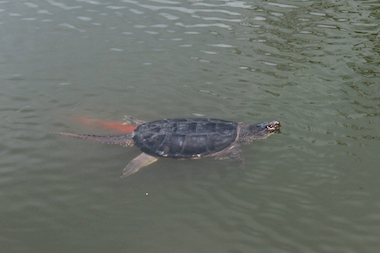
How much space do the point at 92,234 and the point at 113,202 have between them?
65cm

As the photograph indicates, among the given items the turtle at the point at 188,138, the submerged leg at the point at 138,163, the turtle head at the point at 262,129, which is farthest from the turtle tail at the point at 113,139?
the turtle head at the point at 262,129

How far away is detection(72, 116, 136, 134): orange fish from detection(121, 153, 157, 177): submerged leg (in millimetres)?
1163

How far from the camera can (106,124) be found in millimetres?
7027

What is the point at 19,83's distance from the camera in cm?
805

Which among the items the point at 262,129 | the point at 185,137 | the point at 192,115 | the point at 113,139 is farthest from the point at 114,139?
the point at 262,129

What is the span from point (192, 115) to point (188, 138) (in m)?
1.29

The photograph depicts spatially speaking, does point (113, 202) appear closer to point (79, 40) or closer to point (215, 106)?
point (215, 106)

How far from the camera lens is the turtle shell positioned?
5723 mm

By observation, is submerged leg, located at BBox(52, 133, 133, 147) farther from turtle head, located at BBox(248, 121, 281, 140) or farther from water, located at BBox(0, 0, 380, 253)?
turtle head, located at BBox(248, 121, 281, 140)

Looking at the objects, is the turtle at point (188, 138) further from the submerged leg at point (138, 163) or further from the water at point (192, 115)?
the water at point (192, 115)

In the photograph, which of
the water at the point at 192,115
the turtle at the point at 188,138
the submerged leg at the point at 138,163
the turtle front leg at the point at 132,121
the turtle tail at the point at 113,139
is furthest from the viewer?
the turtle front leg at the point at 132,121

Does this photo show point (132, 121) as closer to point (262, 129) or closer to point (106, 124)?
point (106, 124)

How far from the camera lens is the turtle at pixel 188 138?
18.8 ft

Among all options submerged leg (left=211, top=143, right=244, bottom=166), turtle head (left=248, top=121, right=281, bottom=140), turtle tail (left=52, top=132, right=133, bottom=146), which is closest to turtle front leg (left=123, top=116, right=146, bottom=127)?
turtle tail (left=52, top=132, right=133, bottom=146)
